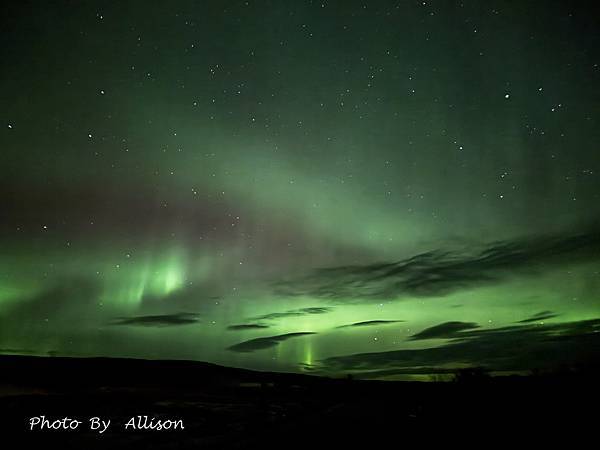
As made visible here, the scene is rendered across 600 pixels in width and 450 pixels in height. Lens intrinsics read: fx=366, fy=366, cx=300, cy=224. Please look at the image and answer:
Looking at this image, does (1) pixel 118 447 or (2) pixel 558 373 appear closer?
(1) pixel 118 447

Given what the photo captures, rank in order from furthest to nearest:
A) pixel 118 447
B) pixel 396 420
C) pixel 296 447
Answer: pixel 396 420
pixel 118 447
pixel 296 447

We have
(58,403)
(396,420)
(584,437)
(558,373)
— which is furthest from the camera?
(558,373)

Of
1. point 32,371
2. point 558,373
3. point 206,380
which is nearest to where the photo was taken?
point 558,373

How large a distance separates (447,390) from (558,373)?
21.8 ft

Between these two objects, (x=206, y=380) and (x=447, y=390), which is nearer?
(x=447, y=390)

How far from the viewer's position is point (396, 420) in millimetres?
9641

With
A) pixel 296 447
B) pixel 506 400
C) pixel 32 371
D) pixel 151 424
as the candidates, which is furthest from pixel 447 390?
pixel 32 371

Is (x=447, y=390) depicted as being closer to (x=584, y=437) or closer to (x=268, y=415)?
(x=268, y=415)

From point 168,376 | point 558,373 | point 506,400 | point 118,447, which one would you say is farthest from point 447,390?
point 168,376

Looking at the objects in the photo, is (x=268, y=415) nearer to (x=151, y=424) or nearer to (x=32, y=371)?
(x=151, y=424)

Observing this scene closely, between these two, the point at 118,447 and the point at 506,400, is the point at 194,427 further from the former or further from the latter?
the point at 506,400

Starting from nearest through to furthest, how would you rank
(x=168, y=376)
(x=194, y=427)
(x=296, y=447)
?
(x=296, y=447)
(x=194, y=427)
(x=168, y=376)

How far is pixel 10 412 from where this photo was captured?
40.8 feet

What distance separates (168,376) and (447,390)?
32704 mm
